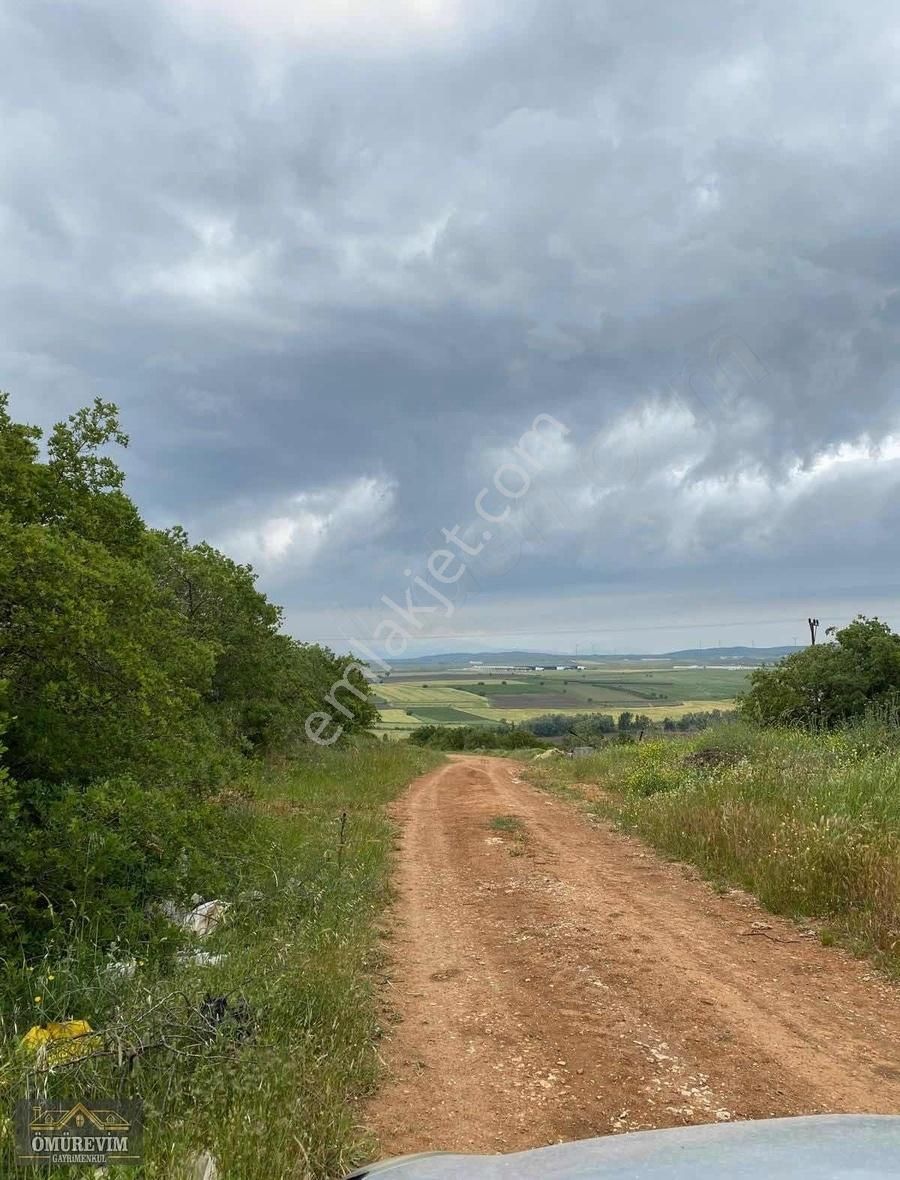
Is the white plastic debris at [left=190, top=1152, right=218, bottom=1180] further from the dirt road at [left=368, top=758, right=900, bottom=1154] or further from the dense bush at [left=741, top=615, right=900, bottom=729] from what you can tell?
the dense bush at [left=741, top=615, right=900, bottom=729]

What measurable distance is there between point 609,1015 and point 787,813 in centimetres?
486

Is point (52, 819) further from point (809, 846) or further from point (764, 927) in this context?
point (809, 846)

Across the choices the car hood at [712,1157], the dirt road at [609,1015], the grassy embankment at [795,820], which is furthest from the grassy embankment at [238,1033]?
the grassy embankment at [795,820]

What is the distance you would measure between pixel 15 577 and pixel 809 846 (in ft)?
25.9

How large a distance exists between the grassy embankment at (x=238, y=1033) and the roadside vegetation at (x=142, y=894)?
1cm

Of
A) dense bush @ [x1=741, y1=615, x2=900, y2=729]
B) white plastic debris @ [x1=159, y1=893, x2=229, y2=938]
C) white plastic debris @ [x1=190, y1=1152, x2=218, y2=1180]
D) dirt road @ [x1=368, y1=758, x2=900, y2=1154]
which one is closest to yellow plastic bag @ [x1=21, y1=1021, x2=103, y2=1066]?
white plastic debris @ [x1=190, y1=1152, x2=218, y2=1180]

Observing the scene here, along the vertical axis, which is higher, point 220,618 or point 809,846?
point 220,618

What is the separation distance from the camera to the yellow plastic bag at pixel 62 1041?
361 cm

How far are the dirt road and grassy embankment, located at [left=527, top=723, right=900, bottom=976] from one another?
15.8 inches

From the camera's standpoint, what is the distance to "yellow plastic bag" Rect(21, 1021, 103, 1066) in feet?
11.8

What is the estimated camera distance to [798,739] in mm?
14711

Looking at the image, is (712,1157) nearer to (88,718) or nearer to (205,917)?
(205,917)

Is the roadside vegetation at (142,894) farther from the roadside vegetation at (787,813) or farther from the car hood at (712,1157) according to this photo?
the roadside vegetation at (787,813)

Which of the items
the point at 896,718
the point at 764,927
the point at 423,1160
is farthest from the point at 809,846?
the point at 896,718
